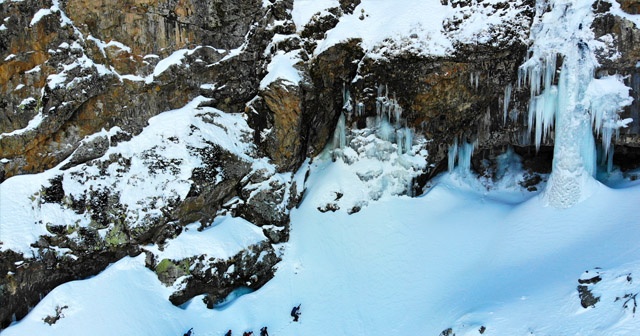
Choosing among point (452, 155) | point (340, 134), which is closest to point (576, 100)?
point (452, 155)

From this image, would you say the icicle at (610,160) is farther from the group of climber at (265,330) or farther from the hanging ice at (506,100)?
the group of climber at (265,330)

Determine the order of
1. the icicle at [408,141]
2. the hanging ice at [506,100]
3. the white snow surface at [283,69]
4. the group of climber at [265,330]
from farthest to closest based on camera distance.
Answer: the icicle at [408,141] < the white snow surface at [283,69] < the hanging ice at [506,100] < the group of climber at [265,330]

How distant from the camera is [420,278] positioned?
50.5 feet

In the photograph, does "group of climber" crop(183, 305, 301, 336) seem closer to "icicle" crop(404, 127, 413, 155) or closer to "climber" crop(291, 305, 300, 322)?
"climber" crop(291, 305, 300, 322)

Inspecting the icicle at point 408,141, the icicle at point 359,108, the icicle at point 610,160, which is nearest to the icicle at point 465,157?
the icicle at point 408,141

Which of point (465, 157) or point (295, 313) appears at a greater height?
point (465, 157)

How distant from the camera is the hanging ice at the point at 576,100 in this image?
1524cm

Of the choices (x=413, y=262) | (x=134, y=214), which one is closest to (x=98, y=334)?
(x=134, y=214)

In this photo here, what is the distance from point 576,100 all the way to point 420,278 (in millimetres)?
7934

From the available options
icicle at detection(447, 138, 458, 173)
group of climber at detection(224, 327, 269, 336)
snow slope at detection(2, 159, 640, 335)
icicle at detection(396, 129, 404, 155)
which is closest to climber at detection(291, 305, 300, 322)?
snow slope at detection(2, 159, 640, 335)

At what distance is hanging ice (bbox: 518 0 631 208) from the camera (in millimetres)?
15242

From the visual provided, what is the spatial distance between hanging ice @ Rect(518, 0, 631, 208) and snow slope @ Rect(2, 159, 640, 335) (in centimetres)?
84

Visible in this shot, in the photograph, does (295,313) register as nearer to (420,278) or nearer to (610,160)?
(420,278)

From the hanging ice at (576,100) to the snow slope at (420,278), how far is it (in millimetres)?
839
